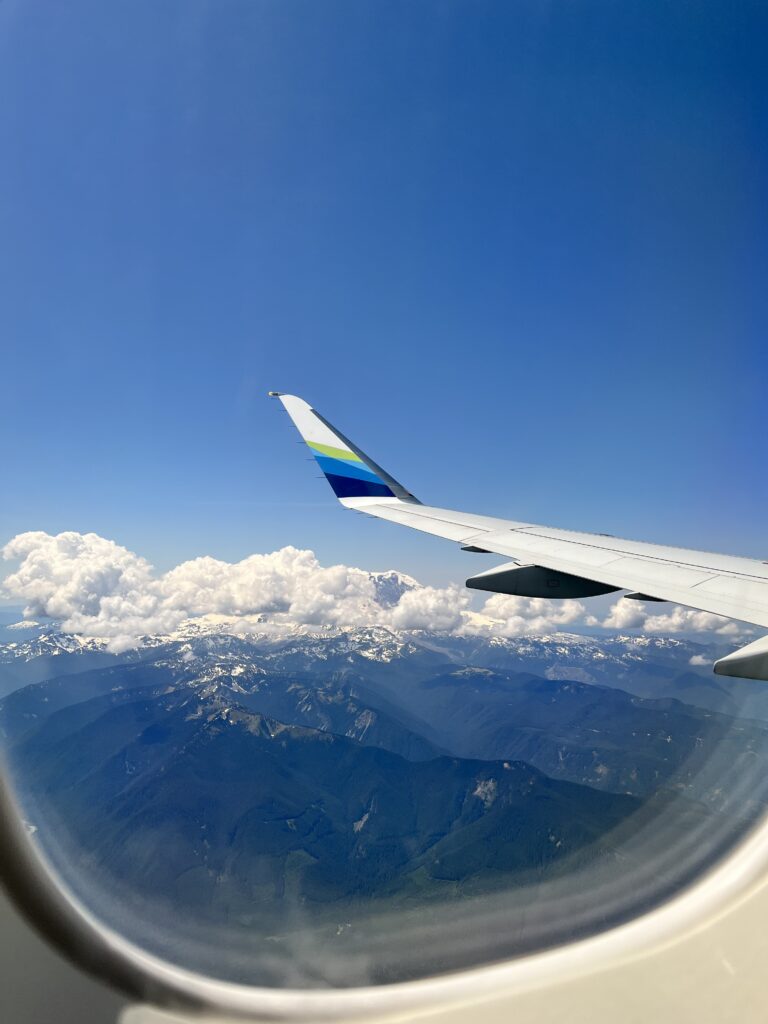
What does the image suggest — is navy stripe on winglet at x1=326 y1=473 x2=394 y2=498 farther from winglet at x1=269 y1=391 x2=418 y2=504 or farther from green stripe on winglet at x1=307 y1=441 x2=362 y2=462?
green stripe on winglet at x1=307 y1=441 x2=362 y2=462

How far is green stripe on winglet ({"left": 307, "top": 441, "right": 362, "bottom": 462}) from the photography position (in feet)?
13.7

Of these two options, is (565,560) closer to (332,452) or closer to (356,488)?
(356,488)

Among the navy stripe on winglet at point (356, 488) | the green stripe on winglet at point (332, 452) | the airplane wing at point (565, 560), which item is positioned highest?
the green stripe on winglet at point (332, 452)

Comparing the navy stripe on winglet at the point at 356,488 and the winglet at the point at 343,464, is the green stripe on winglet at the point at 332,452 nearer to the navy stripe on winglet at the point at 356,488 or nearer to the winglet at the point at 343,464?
the winglet at the point at 343,464

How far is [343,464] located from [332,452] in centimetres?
15

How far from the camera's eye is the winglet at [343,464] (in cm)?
418

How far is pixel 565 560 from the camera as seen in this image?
2.36 metres

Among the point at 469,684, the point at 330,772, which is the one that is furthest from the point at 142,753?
the point at 469,684

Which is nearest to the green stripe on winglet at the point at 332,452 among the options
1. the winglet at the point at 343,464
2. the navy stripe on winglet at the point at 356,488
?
the winglet at the point at 343,464

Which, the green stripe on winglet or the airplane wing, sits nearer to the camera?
the airplane wing

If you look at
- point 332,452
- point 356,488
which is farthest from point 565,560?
point 332,452

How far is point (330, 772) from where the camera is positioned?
76.7 m

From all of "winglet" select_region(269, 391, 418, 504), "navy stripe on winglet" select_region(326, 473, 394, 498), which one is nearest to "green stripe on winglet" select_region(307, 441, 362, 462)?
"winglet" select_region(269, 391, 418, 504)

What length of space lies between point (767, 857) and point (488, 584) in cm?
144
